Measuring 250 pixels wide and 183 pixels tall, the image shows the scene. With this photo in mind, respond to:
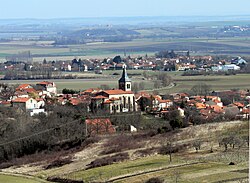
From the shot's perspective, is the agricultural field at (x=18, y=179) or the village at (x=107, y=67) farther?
the village at (x=107, y=67)

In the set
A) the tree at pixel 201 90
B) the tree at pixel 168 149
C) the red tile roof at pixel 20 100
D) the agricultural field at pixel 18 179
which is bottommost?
the tree at pixel 201 90

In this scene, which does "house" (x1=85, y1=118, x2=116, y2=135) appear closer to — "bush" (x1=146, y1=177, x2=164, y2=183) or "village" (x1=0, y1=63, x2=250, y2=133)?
"village" (x1=0, y1=63, x2=250, y2=133)

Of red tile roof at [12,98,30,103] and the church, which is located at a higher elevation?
red tile roof at [12,98,30,103]

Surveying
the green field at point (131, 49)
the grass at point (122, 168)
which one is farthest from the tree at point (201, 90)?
the green field at point (131, 49)

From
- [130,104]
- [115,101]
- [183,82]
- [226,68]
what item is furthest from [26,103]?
[226,68]

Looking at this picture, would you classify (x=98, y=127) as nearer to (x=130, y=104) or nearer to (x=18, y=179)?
(x=18, y=179)

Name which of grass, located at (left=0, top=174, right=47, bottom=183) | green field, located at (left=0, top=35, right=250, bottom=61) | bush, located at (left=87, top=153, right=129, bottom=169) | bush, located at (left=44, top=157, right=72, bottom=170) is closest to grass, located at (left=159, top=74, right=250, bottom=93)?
bush, located at (left=44, top=157, right=72, bottom=170)

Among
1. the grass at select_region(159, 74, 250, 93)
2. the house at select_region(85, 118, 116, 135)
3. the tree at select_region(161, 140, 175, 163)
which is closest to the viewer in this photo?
the tree at select_region(161, 140, 175, 163)

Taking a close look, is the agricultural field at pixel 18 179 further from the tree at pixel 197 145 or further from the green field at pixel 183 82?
the green field at pixel 183 82
